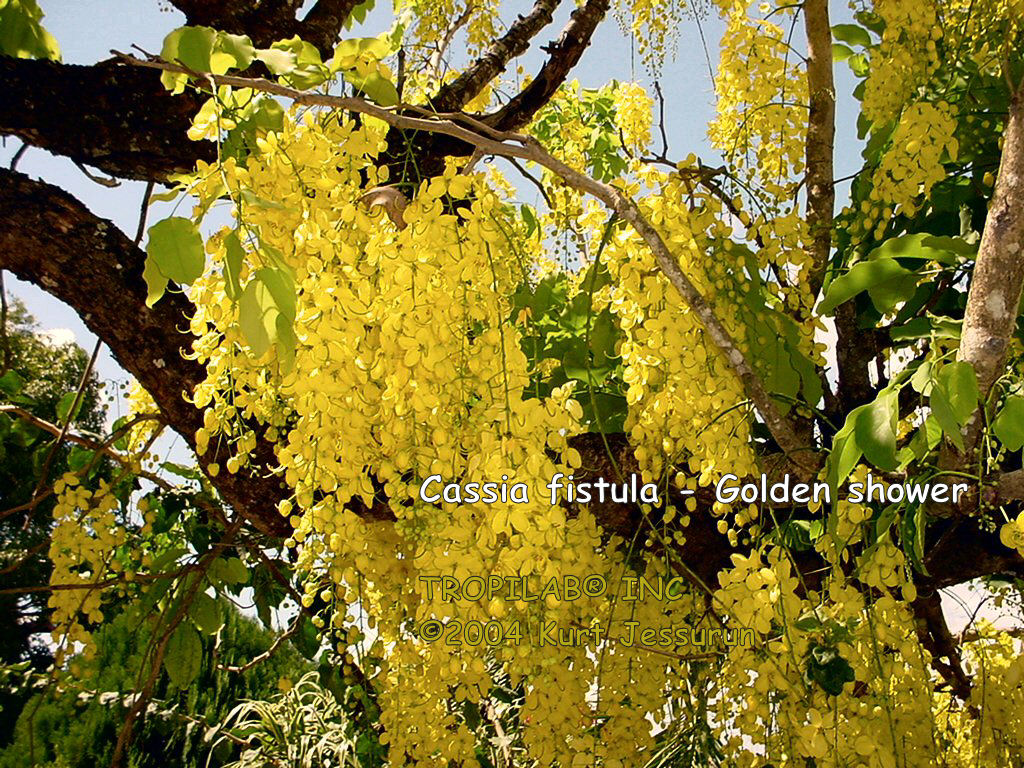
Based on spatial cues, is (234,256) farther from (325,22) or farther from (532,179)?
(325,22)

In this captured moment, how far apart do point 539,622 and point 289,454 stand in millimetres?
361

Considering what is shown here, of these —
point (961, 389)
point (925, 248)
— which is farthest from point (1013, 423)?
point (925, 248)

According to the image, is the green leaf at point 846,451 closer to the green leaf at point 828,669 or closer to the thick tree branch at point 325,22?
the green leaf at point 828,669

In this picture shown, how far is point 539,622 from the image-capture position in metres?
1.08

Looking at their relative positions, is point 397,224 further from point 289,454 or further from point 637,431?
point 637,431

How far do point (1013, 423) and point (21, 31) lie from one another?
1.65m

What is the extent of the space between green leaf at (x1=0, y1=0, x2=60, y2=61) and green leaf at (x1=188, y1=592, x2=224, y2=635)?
1.02 metres

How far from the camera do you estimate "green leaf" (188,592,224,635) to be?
164cm

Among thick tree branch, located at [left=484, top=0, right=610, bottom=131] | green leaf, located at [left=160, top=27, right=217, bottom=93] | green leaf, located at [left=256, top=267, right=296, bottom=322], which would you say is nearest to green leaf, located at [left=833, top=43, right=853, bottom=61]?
thick tree branch, located at [left=484, top=0, right=610, bottom=131]

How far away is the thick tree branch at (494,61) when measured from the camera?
1.82m

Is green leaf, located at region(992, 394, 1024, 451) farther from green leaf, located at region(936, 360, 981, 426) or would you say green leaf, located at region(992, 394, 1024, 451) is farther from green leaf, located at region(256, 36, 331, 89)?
green leaf, located at region(256, 36, 331, 89)

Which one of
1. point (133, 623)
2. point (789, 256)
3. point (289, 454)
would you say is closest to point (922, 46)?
point (789, 256)

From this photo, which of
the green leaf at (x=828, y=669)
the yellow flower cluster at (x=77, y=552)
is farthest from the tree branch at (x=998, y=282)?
the yellow flower cluster at (x=77, y=552)

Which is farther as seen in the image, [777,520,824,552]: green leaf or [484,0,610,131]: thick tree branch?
[484,0,610,131]: thick tree branch
